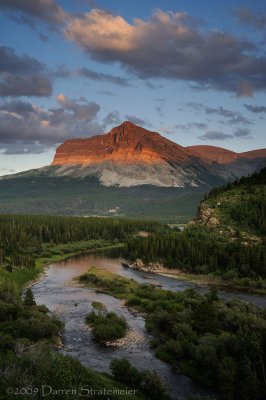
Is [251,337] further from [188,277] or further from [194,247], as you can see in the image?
[194,247]

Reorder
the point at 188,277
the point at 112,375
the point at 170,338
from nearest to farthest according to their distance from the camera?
1. the point at 112,375
2. the point at 170,338
3. the point at 188,277

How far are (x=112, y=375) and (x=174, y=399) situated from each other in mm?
Answer: 8476

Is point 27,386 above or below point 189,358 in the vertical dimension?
above

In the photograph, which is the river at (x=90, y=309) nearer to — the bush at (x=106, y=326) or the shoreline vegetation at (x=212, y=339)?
the bush at (x=106, y=326)

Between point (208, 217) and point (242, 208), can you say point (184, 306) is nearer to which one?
point (208, 217)

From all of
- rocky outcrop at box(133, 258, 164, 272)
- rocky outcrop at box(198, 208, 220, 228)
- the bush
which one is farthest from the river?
rocky outcrop at box(198, 208, 220, 228)

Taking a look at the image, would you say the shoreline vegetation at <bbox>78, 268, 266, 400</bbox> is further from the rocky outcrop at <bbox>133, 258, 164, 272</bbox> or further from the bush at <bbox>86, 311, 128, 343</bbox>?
the rocky outcrop at <bbox>133, 258, 164, 272</bbox>

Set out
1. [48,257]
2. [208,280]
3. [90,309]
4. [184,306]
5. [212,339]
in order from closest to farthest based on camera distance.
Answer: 1. [212,339]
2. [184,306]
3. [90,309]
4. [208,280]
5. [48,257]

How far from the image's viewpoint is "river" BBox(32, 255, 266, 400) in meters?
53.1

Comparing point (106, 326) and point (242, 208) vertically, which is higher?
point (242, 208)

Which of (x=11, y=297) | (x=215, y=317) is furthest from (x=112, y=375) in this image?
(x=11, y=297)

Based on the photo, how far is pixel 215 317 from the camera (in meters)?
66.3

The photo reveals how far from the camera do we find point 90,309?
3206 inches

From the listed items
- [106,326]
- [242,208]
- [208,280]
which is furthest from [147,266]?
[106,326]
